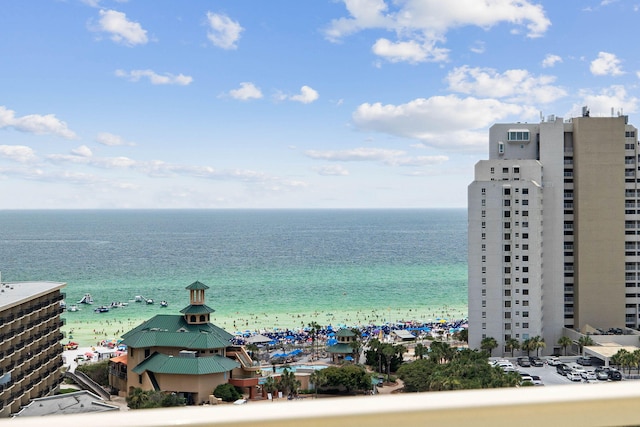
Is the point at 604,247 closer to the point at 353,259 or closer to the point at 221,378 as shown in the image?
the point at 221,378

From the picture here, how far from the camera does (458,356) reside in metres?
18.2

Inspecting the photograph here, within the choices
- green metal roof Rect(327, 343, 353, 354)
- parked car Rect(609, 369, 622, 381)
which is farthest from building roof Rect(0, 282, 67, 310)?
parked car Rect(609, 369, 622, 381)

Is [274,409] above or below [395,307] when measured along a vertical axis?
above

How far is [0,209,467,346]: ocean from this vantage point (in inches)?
1481

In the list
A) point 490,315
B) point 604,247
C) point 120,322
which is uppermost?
point 604,247

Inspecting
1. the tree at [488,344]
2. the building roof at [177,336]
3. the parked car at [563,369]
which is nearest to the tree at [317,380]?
the building roof at [177,336]

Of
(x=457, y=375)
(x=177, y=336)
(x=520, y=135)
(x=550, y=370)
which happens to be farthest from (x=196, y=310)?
(x=520, y=135)

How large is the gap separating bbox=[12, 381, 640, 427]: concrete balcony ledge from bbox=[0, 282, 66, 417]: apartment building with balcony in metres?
15.2

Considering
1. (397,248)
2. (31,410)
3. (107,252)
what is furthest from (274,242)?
(31,410)

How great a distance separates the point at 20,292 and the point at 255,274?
38207mm

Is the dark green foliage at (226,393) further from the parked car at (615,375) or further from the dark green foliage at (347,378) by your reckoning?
the parked car at (615,375)

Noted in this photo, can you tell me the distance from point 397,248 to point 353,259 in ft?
41.5

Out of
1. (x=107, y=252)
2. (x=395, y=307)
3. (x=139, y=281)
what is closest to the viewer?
(x=395, y=307)

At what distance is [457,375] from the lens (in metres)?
15.0
